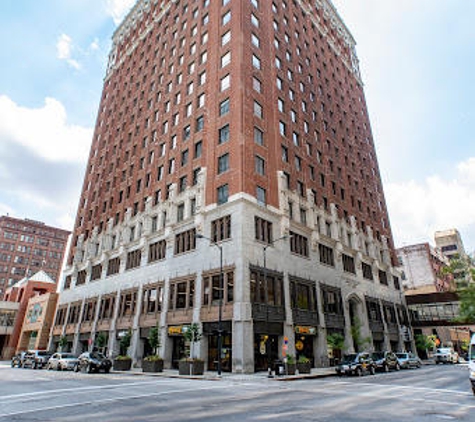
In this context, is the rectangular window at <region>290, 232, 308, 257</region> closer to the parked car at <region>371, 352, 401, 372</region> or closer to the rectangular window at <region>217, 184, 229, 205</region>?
the rectangular window at <region>217, 184, 229, 205</region>

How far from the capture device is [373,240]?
184 feet

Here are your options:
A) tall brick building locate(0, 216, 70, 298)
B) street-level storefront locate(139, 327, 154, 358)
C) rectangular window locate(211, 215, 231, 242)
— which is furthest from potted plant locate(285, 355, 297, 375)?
tall brick building locate(0, 216, 70, 298)

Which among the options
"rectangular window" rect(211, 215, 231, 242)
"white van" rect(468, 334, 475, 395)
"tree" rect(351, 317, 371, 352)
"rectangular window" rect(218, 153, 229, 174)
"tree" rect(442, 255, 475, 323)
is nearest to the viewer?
"white van" rect(468, 334, 475, 395)

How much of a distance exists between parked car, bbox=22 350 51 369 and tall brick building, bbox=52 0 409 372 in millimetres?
6809

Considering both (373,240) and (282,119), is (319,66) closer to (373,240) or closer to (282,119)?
(282,119)

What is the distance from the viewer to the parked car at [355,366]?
89.7ft

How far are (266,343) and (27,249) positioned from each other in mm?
113068

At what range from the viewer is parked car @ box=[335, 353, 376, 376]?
27.3 meters

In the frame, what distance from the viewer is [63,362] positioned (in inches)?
1300

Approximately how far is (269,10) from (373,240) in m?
38.4

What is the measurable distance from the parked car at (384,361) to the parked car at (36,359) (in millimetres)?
34779

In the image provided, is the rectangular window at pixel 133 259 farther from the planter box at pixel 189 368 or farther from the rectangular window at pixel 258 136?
the rectangular window at pixel 258 136

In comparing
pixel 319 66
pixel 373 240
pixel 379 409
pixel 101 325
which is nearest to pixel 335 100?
pixel 319 66

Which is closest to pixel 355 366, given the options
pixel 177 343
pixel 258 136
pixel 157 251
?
pixel 177 343
